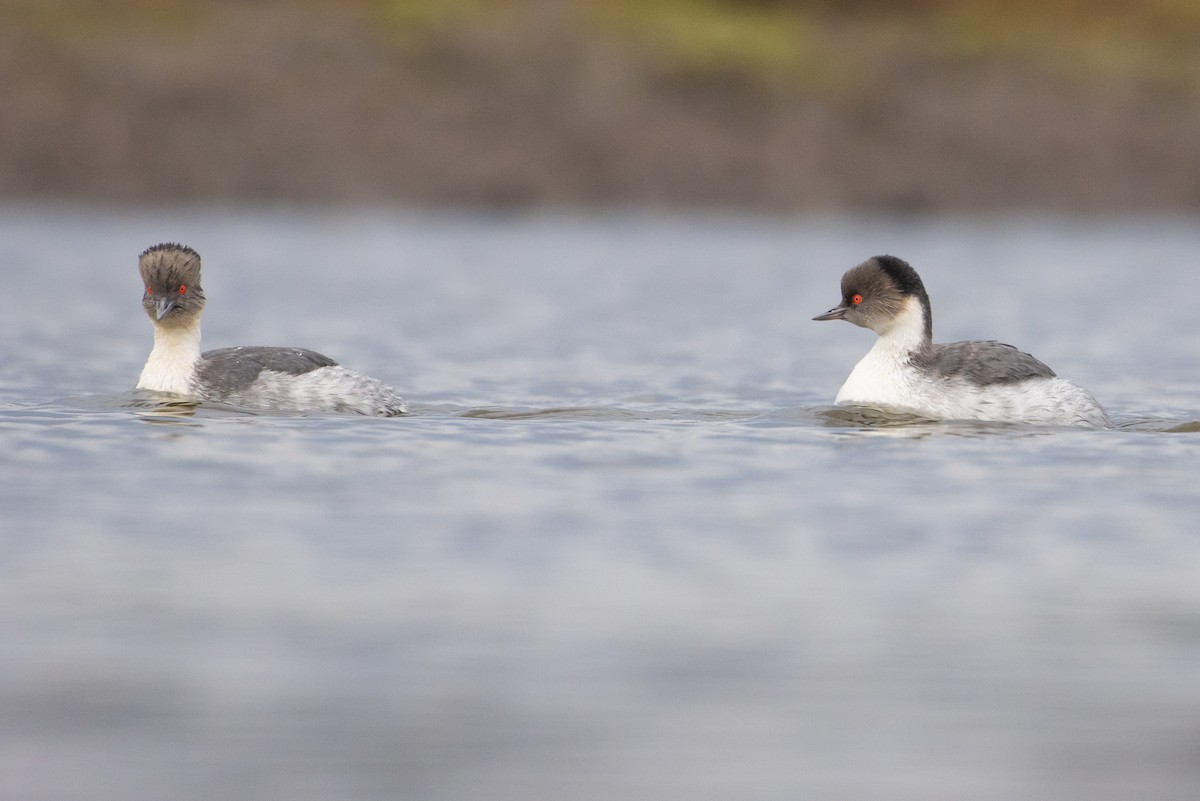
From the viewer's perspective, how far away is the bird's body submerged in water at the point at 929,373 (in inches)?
465

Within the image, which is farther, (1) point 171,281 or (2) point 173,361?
(1) point 171,281

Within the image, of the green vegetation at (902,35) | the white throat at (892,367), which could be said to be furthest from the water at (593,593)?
the green vegetation at (902,35)

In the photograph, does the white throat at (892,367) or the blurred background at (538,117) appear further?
the blurred background at (538,117)

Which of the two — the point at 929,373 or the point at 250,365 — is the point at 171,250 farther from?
the point at 929,373

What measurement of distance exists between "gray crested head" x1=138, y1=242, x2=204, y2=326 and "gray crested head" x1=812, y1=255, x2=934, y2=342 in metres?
3.98

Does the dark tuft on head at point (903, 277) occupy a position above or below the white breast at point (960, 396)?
above

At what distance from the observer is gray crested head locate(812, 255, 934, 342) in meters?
12.7

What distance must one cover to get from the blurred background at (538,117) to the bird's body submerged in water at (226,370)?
77.7ft

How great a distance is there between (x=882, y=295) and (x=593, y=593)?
6044 mm

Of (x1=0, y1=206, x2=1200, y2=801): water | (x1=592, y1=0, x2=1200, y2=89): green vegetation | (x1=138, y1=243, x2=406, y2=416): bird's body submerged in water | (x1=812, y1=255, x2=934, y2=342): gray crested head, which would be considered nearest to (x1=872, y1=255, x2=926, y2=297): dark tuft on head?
(x1=812, y1=255, x2=934, y2=342): gray crested head

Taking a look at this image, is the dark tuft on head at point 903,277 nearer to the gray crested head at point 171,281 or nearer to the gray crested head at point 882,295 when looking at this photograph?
the gray crested head at point 882,295

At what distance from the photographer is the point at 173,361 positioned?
12531 millimetres

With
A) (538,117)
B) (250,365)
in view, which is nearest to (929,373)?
(250,365)

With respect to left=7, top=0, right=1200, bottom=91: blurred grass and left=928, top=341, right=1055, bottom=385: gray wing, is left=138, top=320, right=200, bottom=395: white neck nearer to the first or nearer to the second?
left=928, top=341, right=1055, bottom=385: gray wing
